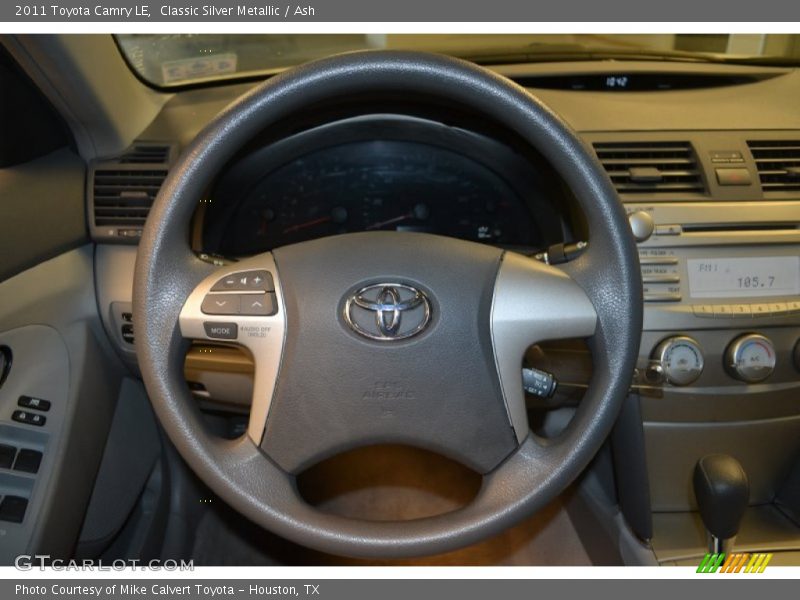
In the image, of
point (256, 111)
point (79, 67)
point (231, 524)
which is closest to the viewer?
point (256, 111)

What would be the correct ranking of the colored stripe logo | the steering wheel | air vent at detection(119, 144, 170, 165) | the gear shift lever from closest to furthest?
the steering wheel, the gear shift lever, the colored stripe logo, air vent at detection(119, 144, 170, 165)

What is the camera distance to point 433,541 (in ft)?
2.78

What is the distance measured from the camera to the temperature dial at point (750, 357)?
1.19m

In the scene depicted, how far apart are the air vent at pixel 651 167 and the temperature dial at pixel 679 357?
25 centimetres

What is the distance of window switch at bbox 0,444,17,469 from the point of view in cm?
116

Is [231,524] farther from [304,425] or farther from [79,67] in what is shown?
[79,67]

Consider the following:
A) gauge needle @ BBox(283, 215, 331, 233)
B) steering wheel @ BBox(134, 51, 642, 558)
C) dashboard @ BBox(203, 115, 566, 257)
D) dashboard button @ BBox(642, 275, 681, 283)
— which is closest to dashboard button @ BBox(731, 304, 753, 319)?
dashboard button @ BBox(642, 275, 681, 283)

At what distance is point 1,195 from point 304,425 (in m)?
0.65

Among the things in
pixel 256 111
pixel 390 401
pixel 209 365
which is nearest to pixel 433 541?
pixel 390 401

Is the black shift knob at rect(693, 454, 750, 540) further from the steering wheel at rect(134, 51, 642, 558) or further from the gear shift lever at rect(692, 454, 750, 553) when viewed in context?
the steering wheel at rect(134, 51, 642, 558)

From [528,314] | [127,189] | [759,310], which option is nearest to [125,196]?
[127,189]

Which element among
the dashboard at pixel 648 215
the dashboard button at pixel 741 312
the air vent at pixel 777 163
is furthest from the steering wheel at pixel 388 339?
the air vent at pixel 777 163

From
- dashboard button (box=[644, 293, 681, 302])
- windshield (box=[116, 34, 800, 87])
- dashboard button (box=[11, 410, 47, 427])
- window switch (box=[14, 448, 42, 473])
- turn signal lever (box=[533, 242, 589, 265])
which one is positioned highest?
windshield (box=[116, 34, 800, 87])
